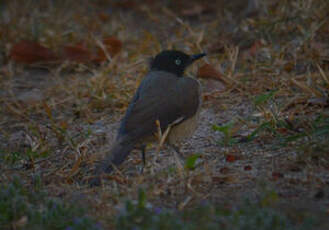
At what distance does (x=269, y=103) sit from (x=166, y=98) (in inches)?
45.8

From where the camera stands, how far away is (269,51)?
242 inches

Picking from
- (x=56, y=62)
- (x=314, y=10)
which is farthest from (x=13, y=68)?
(x=314, y=10)

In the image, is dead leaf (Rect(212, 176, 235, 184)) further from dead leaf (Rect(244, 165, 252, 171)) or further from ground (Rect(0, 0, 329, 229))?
dead leaf (Rect(244, 165, 252, 171))

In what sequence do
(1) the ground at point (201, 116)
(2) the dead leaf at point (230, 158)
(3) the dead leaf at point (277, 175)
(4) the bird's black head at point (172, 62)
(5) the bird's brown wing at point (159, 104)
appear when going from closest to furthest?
(1) the ground at point (201, 116), (3) the dead leaf at point (277, 175), (2) the dead leaf at point (230, 158), (5) the bird's brown wing at point (159, 104), (4) the bird's black head at point (172, 62)

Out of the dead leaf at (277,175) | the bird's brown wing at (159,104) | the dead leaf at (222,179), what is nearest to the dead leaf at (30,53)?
the bird's brown wing at (159,104)

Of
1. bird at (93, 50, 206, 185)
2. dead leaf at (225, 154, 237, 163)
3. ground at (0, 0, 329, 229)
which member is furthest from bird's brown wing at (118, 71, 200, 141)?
dead leaf at (225, 154, 237, 163)

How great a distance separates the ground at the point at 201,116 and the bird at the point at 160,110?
138 mm

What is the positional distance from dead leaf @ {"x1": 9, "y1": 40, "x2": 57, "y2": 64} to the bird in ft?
8.28

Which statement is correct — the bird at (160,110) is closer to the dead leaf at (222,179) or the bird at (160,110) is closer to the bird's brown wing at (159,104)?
the bird's brown wing at (159,104)

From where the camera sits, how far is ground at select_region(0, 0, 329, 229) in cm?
329

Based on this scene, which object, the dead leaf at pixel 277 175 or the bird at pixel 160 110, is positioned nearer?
the dead leaf at pixel 277 175

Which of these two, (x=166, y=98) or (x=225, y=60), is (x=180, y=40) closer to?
(x=225, y=60)

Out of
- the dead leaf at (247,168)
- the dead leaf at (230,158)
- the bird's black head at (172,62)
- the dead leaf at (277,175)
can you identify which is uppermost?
the bird's black head at (172,62)

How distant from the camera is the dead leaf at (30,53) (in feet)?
23.6
